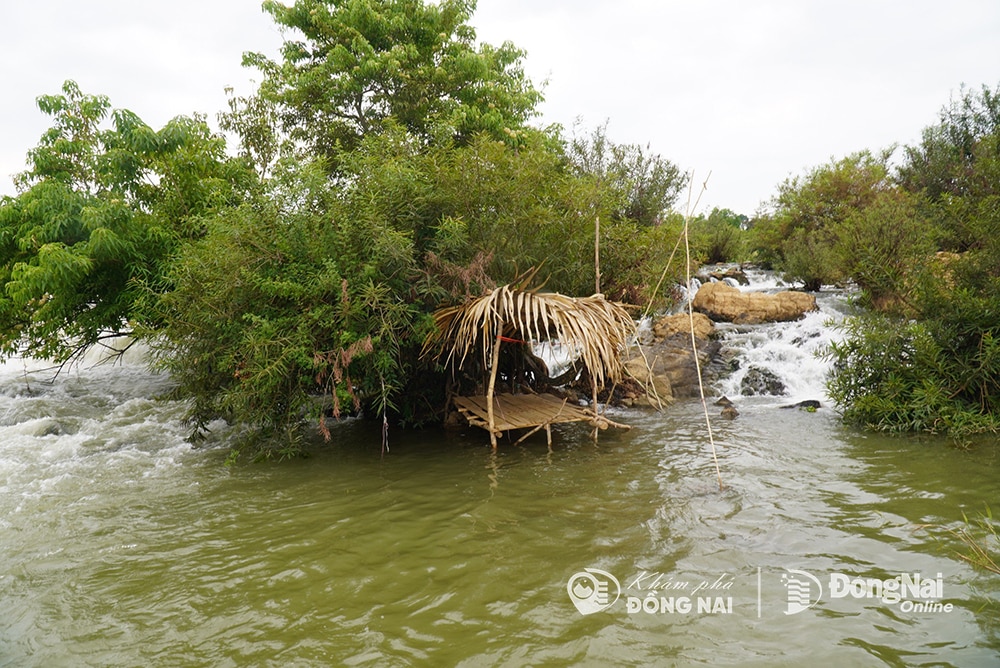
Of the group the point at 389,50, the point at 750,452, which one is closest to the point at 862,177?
the point at 389,50

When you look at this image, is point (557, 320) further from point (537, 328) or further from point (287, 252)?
point (287, 252)

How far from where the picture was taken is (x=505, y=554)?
417 centimetres

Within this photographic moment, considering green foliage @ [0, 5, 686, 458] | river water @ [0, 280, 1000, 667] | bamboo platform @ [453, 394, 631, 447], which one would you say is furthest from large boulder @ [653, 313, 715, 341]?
bamboo platform @ [453, 394, 631, 447]

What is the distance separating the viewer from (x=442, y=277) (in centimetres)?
661

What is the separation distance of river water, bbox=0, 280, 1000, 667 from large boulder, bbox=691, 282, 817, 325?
6651 millimetres

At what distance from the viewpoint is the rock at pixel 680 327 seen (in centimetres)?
1210

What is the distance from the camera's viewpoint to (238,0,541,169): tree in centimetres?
1361

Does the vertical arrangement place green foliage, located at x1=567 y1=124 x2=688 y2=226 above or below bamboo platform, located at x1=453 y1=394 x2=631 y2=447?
above

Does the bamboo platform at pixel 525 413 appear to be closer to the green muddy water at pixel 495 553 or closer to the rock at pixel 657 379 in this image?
the green muddy water at pixel 495 553

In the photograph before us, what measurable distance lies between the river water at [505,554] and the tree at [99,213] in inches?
104

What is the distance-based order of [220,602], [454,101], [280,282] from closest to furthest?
[220,602] → [280,282] → [454,101]

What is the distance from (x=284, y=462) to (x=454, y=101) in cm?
1049

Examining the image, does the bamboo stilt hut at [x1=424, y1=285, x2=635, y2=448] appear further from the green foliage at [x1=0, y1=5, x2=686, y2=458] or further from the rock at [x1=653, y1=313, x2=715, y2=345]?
the rock at [x1=653, y1=313, x2=715, y2=345]

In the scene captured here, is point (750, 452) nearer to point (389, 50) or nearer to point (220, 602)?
point (220, 602)
